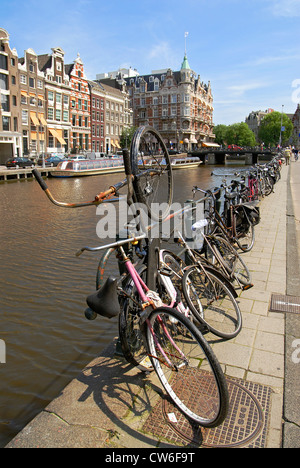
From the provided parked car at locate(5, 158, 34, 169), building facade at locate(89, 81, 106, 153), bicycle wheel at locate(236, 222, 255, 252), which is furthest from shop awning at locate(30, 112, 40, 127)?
bicycle wheel at locate(236, 222, 255, 252)

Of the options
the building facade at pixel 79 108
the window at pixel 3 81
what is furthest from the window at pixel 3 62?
the building facade at pixel 79 108

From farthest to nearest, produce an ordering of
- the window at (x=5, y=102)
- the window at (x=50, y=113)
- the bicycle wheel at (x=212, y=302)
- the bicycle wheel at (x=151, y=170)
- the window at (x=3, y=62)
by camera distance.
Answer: the window at (x=50, y=113) < the window at (x=5, y=102) < the window at (x=3, y=62) < the bicycle wheel at (x=212, y=302) < the bicycle wheel at (x=151, y=170)

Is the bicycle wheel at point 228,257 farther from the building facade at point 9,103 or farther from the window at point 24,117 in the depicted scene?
the window at point 24,117

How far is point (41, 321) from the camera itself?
5.48 meters

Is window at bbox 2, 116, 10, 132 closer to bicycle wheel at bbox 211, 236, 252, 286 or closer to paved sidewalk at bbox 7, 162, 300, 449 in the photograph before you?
bicycle wheel at bbox 211, 236, 252, 286

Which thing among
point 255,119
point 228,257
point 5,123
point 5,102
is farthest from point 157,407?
point 255,119

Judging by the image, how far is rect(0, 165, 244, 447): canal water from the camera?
3907mm

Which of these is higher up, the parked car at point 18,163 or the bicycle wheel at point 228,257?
the parked car at point 18,163

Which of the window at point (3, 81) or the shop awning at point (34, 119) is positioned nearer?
the window at point (3, 81)

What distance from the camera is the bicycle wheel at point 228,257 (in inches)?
185

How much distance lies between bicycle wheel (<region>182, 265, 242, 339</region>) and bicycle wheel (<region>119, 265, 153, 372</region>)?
62 centimetres

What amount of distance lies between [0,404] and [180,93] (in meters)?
88.0
